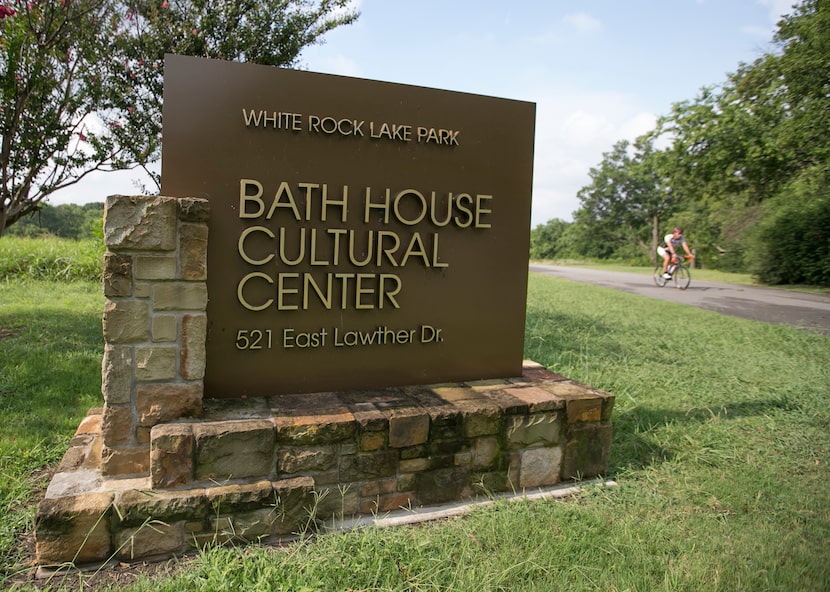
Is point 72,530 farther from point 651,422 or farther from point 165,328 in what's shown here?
point 651,422

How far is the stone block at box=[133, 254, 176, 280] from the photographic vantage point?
2232 millimetres

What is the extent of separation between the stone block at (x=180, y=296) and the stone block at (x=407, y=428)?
1017 mm

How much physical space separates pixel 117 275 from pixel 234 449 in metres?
0.88

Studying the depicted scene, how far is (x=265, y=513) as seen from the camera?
2.23m

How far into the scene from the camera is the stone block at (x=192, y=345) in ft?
7.63

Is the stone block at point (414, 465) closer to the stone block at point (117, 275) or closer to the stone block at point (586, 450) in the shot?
the stone block at point (586, 450)

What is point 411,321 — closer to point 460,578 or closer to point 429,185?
point 429,185

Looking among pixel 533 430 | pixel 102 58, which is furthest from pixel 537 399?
pixel 102 58

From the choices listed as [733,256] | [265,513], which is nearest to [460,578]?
[265,513]

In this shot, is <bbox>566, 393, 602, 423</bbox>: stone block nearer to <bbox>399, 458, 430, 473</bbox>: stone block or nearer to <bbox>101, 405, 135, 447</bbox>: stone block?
<bbox>399, 458, 430, 473</bbox>: stone block

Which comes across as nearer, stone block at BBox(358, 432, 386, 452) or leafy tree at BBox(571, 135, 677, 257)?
stone block at BBox(358, 432, 386, 452)

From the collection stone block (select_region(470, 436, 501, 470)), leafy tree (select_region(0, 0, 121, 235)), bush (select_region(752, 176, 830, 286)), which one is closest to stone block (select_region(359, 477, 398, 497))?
stone block (select_region(470, 436, 501, 470))

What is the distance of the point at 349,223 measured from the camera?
9.04ft

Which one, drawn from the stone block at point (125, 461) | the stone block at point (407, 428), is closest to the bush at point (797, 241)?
the stone block at point (407, 428)
